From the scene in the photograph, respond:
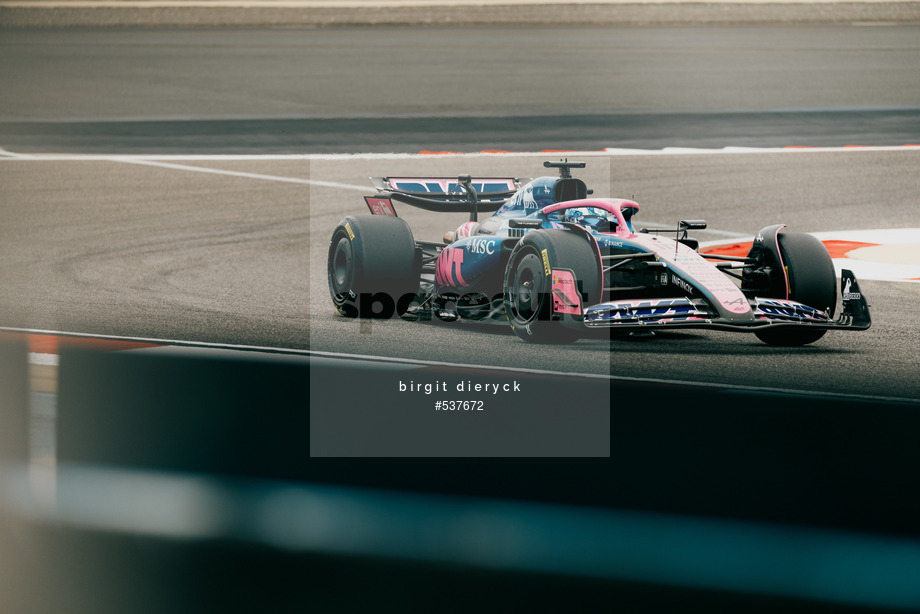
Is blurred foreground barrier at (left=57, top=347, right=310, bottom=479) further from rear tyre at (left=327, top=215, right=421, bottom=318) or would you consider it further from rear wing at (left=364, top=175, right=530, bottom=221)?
rear wing at (left=364, top=175, right=530, bottom=221)

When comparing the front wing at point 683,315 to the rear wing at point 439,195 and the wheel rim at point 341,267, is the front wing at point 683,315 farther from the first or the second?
the rear wing at point 439,195

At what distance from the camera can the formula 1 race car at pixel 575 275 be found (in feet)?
24.1

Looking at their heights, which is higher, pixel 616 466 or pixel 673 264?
pixel 673 264

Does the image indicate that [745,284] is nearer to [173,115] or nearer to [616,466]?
[616,466]

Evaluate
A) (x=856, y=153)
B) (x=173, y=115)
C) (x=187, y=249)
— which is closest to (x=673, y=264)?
(x=187, y=249)

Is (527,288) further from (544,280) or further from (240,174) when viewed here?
(240,174)

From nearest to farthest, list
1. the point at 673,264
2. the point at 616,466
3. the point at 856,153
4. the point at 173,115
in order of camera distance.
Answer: the point at 616,466 → the point at 673,264 → the point at 856,153 → the point at 173,115

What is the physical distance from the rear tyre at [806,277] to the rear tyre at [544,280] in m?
1.20

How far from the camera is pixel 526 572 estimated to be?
415 centimetres

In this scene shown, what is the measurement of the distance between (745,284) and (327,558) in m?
4.61

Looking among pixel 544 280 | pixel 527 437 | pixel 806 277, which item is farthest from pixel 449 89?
pixel 527 437

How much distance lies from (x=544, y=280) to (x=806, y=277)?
165 cm

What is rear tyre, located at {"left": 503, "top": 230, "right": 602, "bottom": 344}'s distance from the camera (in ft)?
24.0

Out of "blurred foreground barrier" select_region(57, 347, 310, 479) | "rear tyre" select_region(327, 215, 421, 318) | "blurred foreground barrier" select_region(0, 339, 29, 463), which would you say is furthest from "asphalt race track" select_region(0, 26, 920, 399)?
"blurred foreground barrier" select_region(57, 347, 310, 479)
